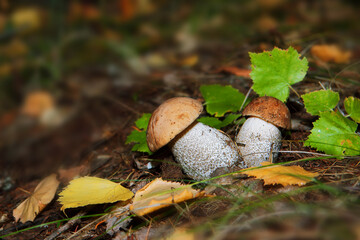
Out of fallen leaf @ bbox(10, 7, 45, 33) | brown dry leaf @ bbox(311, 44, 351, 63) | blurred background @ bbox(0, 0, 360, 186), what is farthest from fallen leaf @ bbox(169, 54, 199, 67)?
fallen leaf @ bbox(10, 7, 45, 33)

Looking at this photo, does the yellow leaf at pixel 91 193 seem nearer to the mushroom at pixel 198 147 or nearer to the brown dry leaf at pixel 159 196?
the brown dry leaf at pixel 159 196

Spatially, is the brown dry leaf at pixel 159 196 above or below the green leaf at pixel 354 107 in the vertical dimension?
below

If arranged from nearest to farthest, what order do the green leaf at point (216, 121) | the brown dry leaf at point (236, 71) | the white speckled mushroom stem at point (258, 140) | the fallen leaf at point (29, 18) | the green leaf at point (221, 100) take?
the white speckled mushroom stem at point (258, 140), the green leaf at point (216, 121), the green leaf at point (221, 100), the brown dry leaf at point (236, 71), the fallen leaf at point (29, 18)

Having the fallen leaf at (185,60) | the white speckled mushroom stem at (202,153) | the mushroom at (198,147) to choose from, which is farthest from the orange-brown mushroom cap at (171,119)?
the fallen leaf at (185,60)

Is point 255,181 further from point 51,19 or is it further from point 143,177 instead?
point 51,19

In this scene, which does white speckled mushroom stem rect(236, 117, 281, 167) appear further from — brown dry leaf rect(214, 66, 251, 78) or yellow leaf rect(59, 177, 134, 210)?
brown dry leaf rect(214, 66, 251, 78)

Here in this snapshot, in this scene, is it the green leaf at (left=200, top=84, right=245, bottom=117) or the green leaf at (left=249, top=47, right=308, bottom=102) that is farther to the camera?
the green leaf at (left=200, top=84, right=245, bottom=117)

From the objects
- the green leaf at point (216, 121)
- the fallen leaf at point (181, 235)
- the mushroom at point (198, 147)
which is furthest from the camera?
the green leaf at point (216, 121)

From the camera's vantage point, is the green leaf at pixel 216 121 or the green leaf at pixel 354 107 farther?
the green leaf at pixel 216 121
